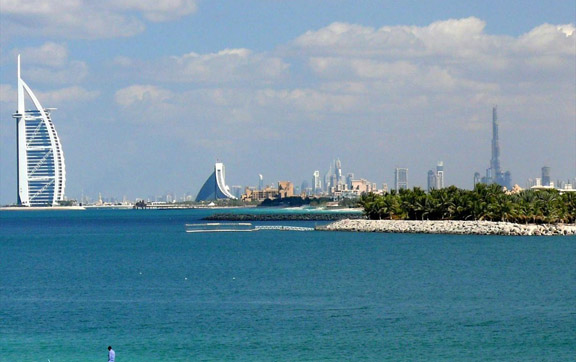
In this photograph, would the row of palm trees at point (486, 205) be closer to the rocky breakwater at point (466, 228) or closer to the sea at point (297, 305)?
the rocky breakwater at point (466, 228)

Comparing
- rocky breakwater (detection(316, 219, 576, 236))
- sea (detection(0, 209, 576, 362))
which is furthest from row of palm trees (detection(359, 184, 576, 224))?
sea (detection(0, 209, 576, 362))

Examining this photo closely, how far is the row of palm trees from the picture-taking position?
97688 mm

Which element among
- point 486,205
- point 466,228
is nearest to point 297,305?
point 466,228

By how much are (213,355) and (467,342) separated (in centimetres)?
915

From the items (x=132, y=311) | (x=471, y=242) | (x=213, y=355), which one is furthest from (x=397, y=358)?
(x=471, y=242)

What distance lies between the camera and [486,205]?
320 ft

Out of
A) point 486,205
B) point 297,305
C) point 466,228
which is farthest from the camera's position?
point 486,205

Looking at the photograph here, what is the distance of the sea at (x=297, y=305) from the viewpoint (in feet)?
106

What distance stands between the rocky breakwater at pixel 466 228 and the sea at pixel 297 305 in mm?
14006

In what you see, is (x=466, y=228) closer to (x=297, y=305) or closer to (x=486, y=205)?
(x=486, y=205)

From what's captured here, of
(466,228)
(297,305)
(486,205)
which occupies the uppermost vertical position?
(486,205)

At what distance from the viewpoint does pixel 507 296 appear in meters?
45.3

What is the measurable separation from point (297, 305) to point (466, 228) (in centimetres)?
5506

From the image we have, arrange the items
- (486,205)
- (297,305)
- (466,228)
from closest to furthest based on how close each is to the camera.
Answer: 1. (297,305)
2. (466,228)
3. (486,205)
